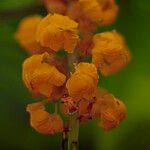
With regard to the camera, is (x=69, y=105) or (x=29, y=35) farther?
(x=29, y=35)

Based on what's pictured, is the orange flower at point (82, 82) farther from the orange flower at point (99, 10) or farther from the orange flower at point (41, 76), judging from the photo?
the orange flower at point (99, 10)

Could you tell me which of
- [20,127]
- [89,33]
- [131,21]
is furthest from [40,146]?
[89,33]

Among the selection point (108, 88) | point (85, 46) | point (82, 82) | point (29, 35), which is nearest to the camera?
point (82, 82)

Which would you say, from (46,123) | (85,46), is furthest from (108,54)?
(46,123)

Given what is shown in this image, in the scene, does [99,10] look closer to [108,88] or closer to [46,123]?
[46,123]

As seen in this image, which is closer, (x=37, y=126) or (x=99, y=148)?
(x=37, y=126)

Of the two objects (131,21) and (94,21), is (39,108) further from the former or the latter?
(131,21)

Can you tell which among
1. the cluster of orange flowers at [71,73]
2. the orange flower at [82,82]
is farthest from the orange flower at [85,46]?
the orange flower at [82,82]
